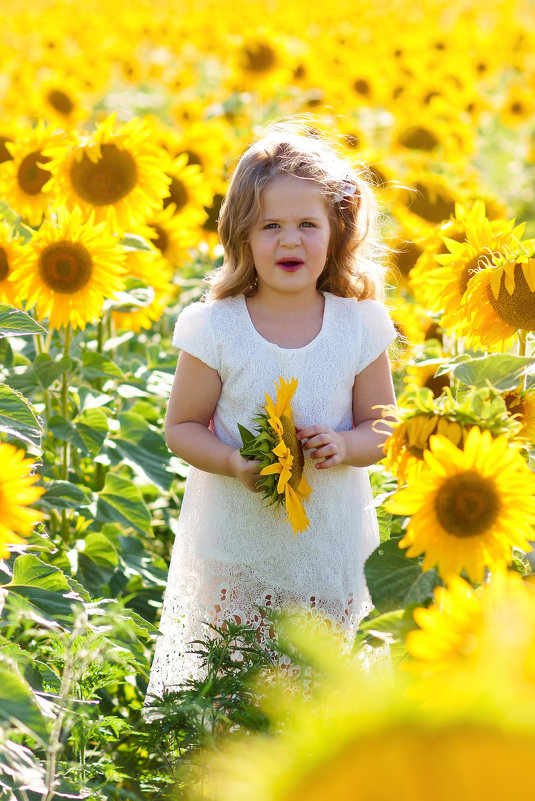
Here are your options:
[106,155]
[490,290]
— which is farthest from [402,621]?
[106,155]

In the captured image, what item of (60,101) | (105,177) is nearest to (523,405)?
(105,177)


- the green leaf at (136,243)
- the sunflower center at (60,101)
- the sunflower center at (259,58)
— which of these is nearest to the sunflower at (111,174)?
the green leaf at (136,243)

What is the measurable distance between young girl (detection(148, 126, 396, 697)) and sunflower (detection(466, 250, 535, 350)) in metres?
0.28

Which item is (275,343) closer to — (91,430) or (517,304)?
(517,304)

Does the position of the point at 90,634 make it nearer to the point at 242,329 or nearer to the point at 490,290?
the point at 242,329

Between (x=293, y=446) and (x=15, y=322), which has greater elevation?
(x=15, y=322)

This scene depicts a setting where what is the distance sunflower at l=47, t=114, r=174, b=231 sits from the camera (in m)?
2.81

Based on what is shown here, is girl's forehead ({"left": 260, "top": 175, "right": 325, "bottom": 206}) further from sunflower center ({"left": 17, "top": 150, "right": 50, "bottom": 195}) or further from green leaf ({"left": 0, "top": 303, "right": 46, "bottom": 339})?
sunflower center ({"left": 17, "top": 150, "right": 50, "bottom": 195})

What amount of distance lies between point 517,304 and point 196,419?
64 cm

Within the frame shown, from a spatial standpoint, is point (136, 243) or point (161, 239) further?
point (161, 239)

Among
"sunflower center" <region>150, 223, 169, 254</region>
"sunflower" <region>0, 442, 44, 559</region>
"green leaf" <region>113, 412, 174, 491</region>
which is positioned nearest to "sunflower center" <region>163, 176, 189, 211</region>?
"sunflower center" <region>150, 223, 169, 254</region>

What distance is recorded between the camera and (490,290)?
174cm

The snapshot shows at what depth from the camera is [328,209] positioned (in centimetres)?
202

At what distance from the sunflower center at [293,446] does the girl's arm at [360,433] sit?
0.10ft
